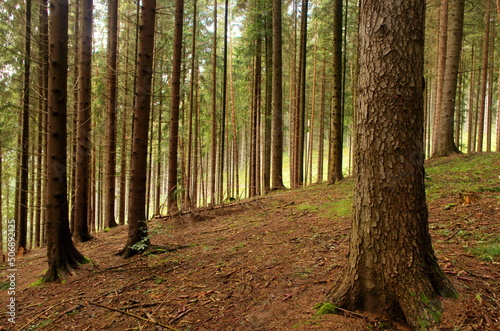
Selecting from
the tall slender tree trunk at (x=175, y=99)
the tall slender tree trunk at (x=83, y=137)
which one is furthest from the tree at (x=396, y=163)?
the tall slender tree trunk at (x=83, y=137)

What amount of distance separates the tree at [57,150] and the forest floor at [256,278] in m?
0.50

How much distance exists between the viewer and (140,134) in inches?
228

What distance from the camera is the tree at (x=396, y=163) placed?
2.59m

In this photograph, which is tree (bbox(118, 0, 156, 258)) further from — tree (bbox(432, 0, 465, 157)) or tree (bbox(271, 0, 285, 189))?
tree (bbox(432, 0, 465, 157))

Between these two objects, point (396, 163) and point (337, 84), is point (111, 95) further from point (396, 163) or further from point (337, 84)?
point (396, 163)

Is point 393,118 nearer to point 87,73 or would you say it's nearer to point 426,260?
point 426,260

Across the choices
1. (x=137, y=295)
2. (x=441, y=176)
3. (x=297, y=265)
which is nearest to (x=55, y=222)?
(x=137, y=295)

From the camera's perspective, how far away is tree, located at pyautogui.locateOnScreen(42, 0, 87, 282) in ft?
16.4

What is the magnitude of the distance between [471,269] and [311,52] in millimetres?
21394

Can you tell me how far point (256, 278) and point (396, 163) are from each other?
8.45 ft

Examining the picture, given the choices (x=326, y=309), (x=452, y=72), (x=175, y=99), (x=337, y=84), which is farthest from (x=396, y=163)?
(x=452, y=72)

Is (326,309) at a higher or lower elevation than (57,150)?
lower

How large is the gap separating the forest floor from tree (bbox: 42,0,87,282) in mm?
496

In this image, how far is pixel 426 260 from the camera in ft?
8.68
